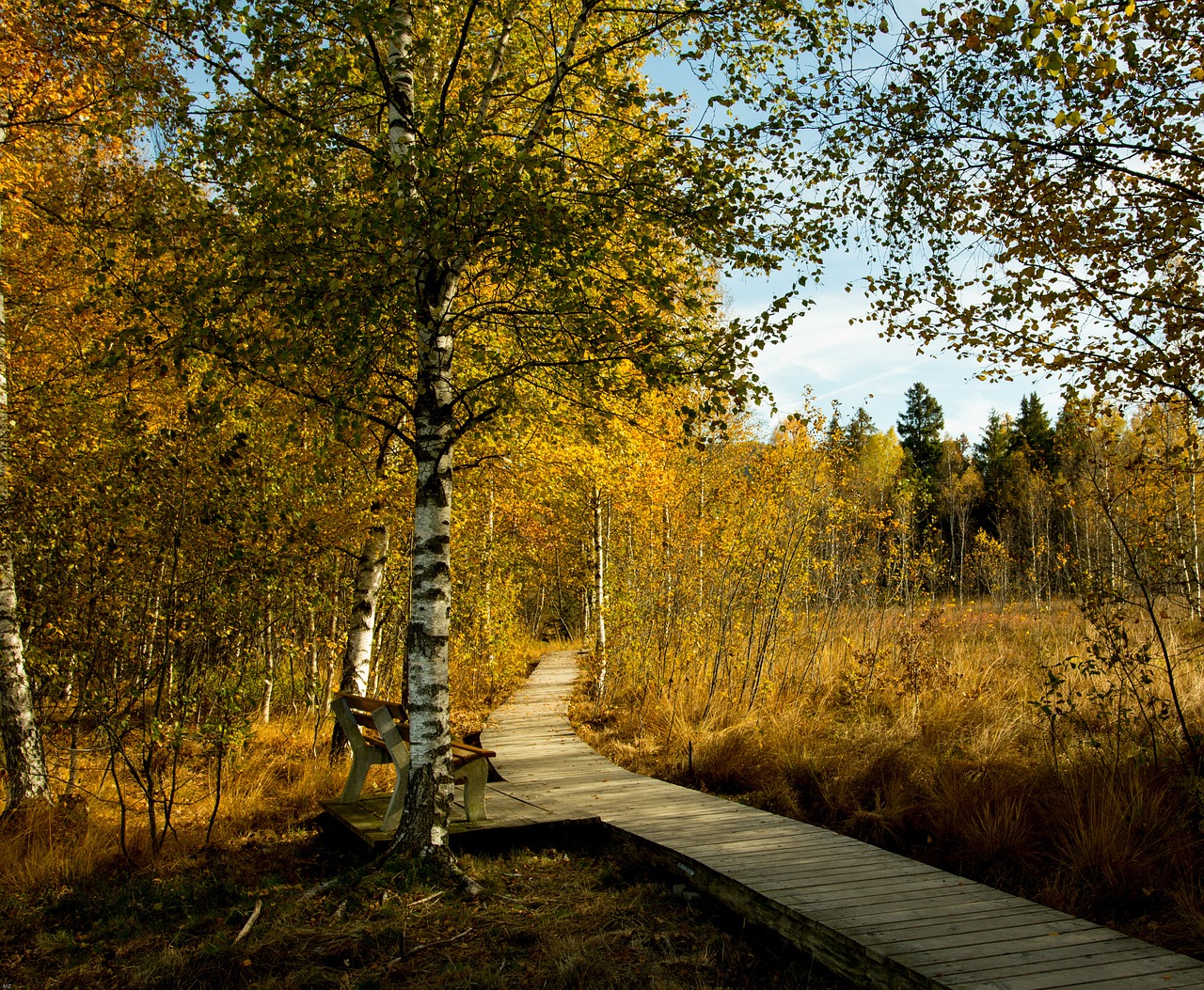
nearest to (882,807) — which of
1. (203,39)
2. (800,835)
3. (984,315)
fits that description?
(800,835)

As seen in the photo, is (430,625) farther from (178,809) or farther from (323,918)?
(178,809)

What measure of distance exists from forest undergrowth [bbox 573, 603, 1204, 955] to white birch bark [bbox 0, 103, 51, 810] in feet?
16.7

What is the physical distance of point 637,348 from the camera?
5055mm

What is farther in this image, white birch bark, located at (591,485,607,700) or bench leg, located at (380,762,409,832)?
white birch bark, located at (591,485,607,700)

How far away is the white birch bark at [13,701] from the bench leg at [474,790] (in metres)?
3.16

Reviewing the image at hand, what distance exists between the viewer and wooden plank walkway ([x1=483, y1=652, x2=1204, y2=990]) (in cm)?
316

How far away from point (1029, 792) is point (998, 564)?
13537 millimetres

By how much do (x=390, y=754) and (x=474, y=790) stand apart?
0.79 m

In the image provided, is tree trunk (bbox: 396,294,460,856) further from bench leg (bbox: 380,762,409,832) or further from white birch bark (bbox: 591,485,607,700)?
white birch bark (bbox: 591,485,607,700)

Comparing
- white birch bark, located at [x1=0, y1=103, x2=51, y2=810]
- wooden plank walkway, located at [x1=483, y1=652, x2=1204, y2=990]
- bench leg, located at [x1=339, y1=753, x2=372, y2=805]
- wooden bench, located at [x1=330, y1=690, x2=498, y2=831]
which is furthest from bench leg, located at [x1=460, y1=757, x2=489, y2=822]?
white birch bark, located at [x1=0, y1=103, x2=51, y2=810]

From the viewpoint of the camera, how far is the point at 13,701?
6.15m

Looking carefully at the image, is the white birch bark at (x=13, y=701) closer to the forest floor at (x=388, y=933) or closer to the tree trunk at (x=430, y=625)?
the forest floor at (x=388, y=933)

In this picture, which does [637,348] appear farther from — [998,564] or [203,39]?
[998,564]

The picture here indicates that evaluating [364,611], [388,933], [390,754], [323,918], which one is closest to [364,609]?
[364,611]
